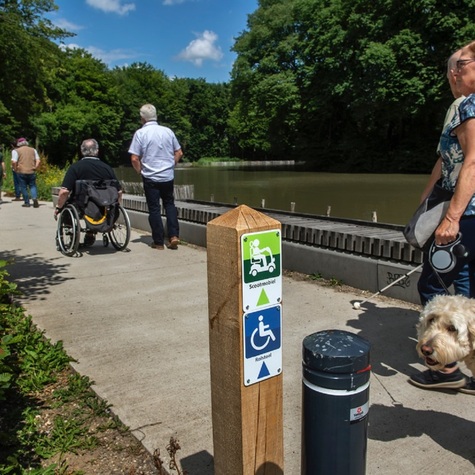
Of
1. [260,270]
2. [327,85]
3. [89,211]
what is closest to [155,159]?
[89,211]

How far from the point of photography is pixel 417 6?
115ft

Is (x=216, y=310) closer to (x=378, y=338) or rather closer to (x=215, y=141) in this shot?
(x=378, y=338)

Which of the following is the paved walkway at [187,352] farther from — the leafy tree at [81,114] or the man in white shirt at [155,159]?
the leafy tree at [81,114]

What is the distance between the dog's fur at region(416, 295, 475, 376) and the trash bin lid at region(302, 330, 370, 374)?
0.79m

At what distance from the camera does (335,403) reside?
185cm

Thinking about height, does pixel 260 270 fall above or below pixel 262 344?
above

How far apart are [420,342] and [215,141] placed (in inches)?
3565

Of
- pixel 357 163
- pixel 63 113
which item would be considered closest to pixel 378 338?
pixel 357 163

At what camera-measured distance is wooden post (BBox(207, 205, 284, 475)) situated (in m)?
1.85

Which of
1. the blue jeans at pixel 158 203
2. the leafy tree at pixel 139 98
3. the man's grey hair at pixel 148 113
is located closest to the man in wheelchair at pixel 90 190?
the blue jeans at pixel 158 203

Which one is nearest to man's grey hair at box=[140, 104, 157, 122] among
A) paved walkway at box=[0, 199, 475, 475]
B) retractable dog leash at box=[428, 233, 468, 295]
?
paved walkway at box=[0, 199, 475, 475]

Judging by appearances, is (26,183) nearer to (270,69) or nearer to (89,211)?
(89,211)

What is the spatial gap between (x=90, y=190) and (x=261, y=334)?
5933 mm

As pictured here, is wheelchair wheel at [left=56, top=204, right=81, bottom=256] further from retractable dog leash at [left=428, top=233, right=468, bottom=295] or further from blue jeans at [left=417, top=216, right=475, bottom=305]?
retractable dog leash at [left=428, top=233, right=468, bottom=295]
